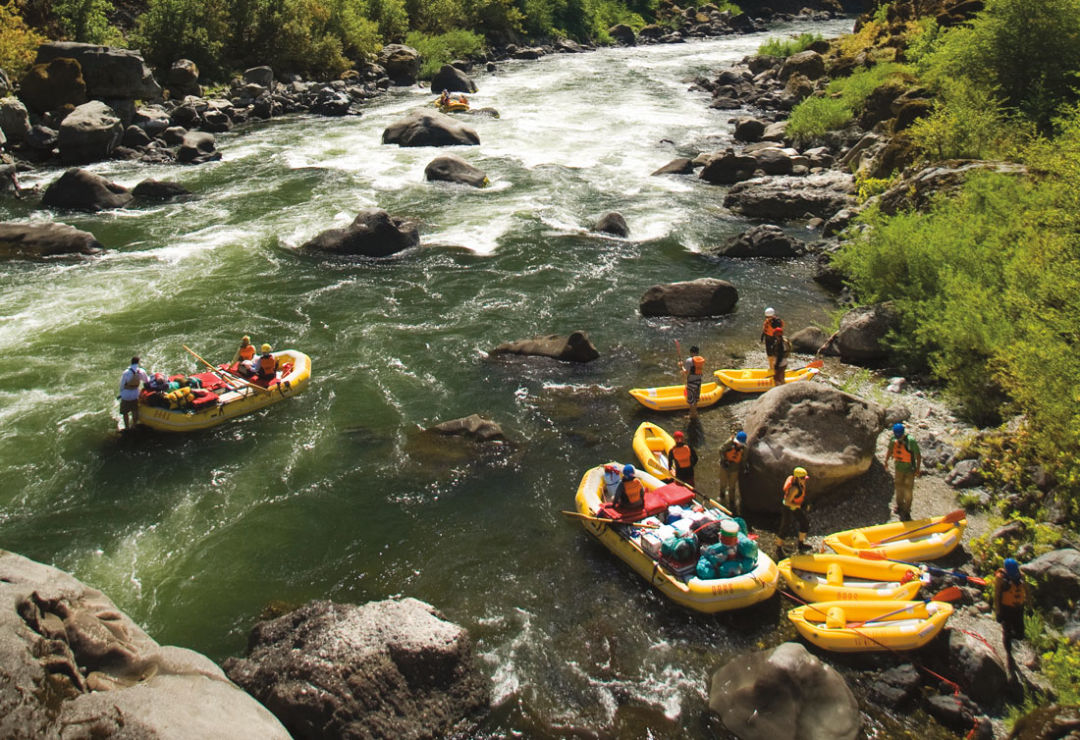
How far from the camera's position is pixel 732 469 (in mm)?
11406

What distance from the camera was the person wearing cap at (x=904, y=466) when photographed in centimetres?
1082

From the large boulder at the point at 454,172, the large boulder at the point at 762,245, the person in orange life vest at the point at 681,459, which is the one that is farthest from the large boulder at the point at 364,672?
the large boulder at the point at 454,172

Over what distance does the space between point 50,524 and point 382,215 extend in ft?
41.6

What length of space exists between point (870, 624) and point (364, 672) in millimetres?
6212

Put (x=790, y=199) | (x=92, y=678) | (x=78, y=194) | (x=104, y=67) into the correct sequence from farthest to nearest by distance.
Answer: (x=104, y=67) → (x=790, y=199) → (x=78, y=194) → (x=92, y=678)

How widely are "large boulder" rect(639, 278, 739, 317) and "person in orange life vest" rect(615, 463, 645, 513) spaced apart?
7.78 m

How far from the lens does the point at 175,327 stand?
16891mm

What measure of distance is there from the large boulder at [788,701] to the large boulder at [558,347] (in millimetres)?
8423

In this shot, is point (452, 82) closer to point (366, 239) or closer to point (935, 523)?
point (366, 239)

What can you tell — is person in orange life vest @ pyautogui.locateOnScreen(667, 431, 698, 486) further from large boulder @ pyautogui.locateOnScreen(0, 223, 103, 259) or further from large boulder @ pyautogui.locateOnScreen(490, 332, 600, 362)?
large boulder @ pyautogui.locateOnScreen(0, 223, 103, 259)

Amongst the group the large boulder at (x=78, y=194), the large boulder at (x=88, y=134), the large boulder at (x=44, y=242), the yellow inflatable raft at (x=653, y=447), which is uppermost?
the large boulder at (x=88, y=134)

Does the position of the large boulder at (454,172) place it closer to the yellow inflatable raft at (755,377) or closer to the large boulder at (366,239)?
the large boulder at (366,239)

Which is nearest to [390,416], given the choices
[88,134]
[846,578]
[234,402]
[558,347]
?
[234,402]

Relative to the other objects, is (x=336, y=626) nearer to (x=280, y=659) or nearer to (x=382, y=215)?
(x=280, y=659)
